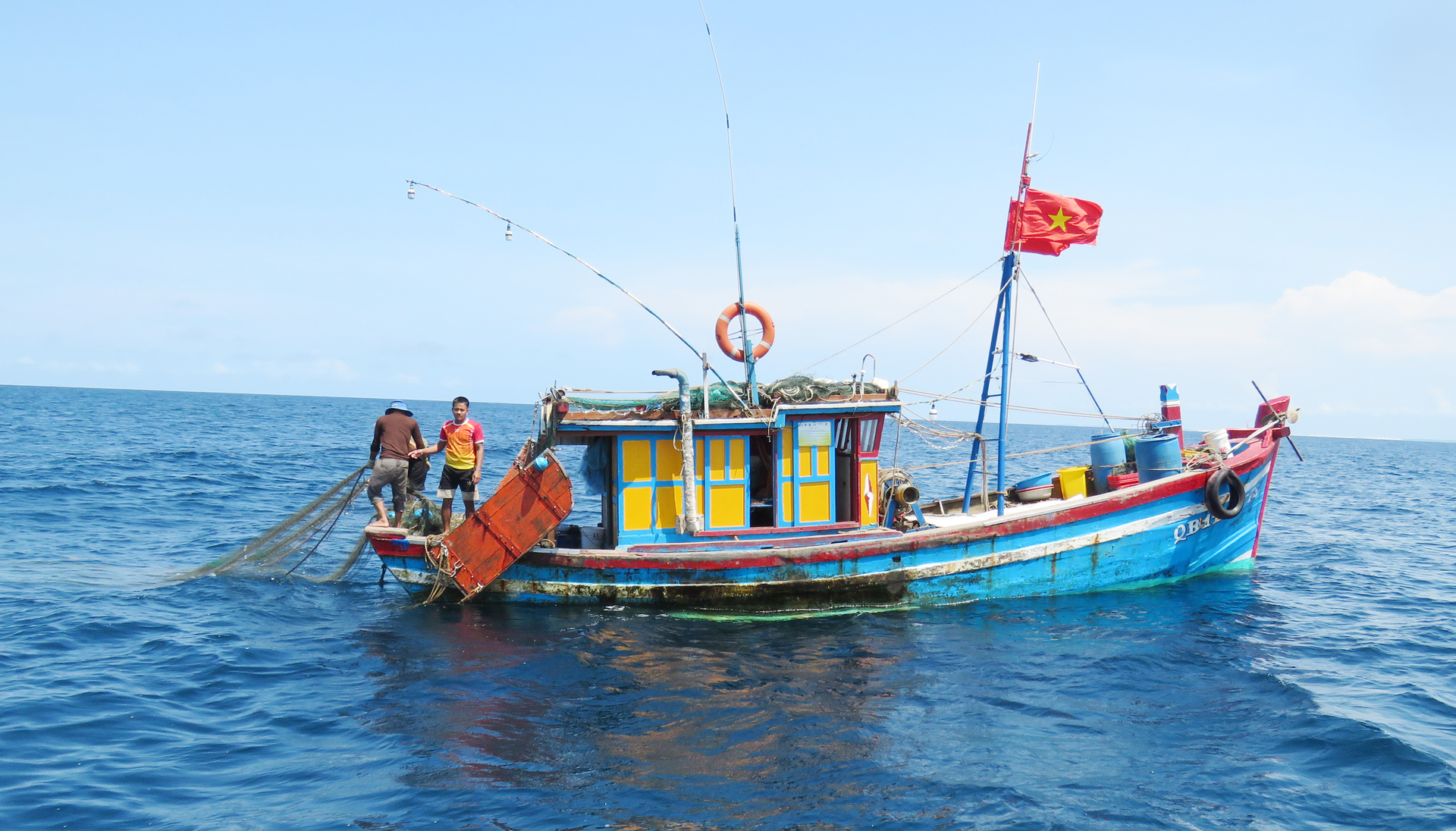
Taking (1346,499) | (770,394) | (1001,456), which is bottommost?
(1346,499)

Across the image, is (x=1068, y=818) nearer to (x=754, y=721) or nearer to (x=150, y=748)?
(x=754, y=721)

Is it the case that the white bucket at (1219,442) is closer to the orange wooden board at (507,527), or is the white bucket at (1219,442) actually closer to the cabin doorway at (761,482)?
the cabin doorway at (761,482)

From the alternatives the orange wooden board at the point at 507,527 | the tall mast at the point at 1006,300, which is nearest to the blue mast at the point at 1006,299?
the tall mast at the point at 1006,300

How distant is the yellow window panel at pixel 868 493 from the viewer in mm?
13867

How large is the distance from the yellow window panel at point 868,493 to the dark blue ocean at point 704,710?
5.21ft

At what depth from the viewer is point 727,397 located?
1326cm

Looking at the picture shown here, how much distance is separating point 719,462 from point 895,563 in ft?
10.2

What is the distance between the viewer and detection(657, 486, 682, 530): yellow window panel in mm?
13312

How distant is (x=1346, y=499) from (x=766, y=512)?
111 ft

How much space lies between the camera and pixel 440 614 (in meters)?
12.9

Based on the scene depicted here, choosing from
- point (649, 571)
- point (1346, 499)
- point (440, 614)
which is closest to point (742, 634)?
point (649, 571)

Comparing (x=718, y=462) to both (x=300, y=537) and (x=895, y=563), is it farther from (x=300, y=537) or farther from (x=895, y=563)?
(x=300, y=537)

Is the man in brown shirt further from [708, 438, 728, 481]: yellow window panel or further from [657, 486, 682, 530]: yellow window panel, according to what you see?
[708, 438, 728, 481]: yellow window panel

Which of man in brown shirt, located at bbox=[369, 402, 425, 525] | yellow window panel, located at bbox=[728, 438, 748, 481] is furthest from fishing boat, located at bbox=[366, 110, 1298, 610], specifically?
man in brown shirt, located at bbox=[369, 402, 425, 525]
